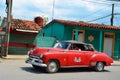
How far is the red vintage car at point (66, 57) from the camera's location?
15625 millimetres

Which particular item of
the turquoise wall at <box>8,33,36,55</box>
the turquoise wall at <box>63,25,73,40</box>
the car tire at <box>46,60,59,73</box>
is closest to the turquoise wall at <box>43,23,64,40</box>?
the turquoise wall at <box>63,25,73,40</box>

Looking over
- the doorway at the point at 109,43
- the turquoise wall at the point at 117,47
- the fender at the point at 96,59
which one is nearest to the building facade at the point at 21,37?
the doorway at the point at 109,43

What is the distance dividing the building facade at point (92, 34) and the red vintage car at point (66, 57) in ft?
33.4

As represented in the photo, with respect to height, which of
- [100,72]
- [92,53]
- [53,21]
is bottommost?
[100,72]

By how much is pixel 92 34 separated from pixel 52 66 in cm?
1450

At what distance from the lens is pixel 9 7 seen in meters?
24.1

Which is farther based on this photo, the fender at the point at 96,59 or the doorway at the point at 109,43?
the doorway at the point at 109,43

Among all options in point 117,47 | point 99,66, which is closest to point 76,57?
point 99,66

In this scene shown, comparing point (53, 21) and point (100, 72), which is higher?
point (53, 21)

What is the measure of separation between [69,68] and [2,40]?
10.6m

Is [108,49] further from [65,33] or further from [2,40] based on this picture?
[2,40]

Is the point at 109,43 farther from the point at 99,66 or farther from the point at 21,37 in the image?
the point at 99,66

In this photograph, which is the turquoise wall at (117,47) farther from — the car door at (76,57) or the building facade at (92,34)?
the car door at (76,57)

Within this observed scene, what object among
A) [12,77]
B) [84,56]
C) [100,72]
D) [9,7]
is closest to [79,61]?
[84,56]
